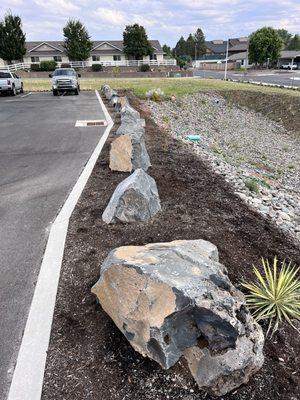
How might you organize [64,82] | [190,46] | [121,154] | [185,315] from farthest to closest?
[190,46] → [64,82] → [121,154] → [185,315]

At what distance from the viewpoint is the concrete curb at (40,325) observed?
3.24 m

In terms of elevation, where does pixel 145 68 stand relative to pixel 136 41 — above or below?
below

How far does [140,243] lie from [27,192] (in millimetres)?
3643

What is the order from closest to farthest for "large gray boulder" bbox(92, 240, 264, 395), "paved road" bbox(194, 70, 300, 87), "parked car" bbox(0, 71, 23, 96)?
"large gray boulder" bbox(92, 240, 264, 395), "parked car" bbox(0, 71, 23, 96), "paved road" bbox(194, 70, 300, 87)

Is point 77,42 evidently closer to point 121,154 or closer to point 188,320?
point 121,154

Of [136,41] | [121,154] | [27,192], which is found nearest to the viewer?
[27,192]

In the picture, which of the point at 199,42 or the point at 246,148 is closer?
the point at 246,148

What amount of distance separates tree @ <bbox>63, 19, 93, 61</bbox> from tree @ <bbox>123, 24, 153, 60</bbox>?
6.84 meters

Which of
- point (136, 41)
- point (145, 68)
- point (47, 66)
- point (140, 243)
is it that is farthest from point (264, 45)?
point (140, 243)

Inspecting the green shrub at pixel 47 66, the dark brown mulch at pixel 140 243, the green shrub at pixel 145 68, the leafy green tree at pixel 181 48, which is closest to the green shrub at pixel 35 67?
the green shrub at pixel 47 66

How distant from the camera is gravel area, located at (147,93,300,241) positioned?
8562 mm

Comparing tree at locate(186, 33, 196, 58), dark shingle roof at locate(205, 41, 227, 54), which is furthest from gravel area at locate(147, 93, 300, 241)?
dark shingle roof at locate(205, 41, 227, 54)

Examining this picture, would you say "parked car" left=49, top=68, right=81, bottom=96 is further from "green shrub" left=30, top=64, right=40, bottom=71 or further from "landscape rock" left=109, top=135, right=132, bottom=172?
"green shrub" left=30, top=64, right=40, bottom=71

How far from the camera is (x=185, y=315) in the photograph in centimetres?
317
